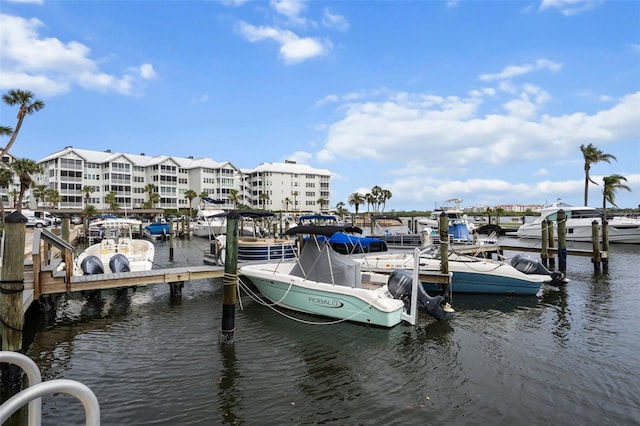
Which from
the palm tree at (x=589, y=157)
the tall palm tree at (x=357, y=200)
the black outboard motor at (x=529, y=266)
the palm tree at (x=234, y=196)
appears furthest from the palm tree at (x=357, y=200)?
the black outboard motor at (x=529, y=266)

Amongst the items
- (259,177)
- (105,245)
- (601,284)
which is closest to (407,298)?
(601,284)

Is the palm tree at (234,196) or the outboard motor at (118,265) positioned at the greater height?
the palm tree at (234,196)

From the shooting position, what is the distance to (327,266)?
508 inches

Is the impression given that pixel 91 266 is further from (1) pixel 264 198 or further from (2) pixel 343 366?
(1) pixel 264 198

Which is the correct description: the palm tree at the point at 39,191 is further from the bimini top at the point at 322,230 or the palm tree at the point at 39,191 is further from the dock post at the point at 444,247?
the dock post at the point at 444,247

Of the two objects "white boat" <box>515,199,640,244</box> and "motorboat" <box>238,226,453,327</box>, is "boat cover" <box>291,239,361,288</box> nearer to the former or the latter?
"motorboat" <box>238,226,453,327</box>

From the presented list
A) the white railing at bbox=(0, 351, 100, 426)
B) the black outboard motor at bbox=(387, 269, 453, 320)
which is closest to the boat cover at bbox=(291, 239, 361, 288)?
the black outboard motor at bbox=(387, 269, 453, 320)

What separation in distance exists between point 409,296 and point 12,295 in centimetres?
1021

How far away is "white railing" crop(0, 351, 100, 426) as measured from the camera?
2.39 metres

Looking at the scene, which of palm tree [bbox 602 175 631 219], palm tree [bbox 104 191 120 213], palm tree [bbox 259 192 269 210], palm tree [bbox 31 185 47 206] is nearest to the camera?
palm tree [bbox 602 175 631 219]

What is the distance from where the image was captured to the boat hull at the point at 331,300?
37.6ft

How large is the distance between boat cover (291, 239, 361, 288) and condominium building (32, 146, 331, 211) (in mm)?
68456

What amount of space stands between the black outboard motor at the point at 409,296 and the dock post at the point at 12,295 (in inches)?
385

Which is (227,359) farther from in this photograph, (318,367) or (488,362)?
(488,362)
